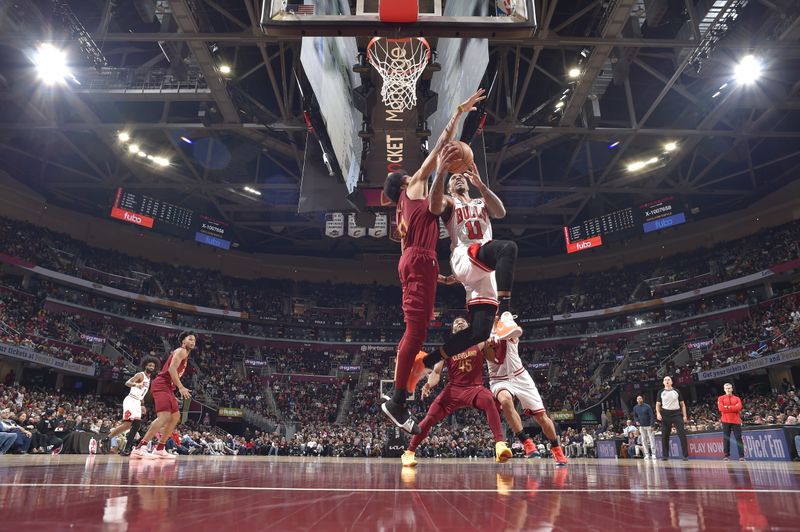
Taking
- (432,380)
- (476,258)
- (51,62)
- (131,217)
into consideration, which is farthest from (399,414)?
(131,217)

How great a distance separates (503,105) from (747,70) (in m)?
7.87

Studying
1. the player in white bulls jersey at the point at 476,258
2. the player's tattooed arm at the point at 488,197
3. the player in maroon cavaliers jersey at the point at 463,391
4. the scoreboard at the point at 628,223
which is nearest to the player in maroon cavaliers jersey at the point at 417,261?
the player in white bulls jersey at the point at 476,258

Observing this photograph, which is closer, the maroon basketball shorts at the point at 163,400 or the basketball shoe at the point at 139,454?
the maroon basketball shorts at the point at 163,400

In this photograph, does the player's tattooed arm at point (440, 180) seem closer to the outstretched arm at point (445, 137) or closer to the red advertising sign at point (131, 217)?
the outstretched arm at point (445, 137)

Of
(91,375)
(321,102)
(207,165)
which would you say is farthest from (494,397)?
(91,375)

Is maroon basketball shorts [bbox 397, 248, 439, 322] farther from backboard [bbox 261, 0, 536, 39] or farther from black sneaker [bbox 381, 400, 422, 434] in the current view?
backboard [bbox 261, 0, 536, 39]

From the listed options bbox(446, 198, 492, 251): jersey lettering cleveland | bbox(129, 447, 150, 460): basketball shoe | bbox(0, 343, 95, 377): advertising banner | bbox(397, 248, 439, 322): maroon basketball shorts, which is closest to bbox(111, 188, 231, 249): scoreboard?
bbox(0, 343, 95, 377): advertising banner

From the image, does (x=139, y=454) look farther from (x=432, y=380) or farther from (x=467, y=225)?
(x=467, y=225)

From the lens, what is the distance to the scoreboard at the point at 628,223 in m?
22.8

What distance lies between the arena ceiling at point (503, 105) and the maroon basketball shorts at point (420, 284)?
4.40m

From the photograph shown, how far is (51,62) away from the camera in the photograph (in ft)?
46.9

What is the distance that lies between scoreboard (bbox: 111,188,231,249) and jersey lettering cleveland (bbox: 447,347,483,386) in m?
21.2

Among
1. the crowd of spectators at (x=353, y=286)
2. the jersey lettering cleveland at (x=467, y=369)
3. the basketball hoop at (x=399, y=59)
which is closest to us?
the jersey lettering cleveland at (x=467, y=369)

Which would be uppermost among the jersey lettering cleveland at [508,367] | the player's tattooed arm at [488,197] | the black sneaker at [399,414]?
the player's tattooed arm at [488,197]
